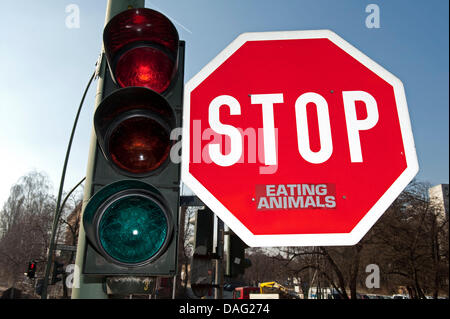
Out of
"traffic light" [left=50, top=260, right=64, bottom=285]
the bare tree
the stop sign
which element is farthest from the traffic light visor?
the bare tree

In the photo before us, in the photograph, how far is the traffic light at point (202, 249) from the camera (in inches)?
113

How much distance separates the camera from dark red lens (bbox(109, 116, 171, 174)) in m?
1.38

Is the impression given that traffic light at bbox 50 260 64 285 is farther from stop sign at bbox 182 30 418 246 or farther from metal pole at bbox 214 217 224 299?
stop sign at bbox 182 30 418 246

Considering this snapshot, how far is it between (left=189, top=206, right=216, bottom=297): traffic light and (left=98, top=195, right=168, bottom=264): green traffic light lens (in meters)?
1.51

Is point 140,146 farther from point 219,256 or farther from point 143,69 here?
point 219,256

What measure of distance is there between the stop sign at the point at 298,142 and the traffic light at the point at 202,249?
147cm

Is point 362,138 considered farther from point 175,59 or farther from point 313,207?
point 175,59

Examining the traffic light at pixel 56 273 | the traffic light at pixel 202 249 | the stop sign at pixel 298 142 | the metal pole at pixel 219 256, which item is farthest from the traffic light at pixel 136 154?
the traffic light at pixel 56 273

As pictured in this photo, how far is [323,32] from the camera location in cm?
165

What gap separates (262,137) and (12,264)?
40.2m

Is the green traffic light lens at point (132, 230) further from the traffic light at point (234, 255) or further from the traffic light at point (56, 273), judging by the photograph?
the traffic light at point (56, 273)
